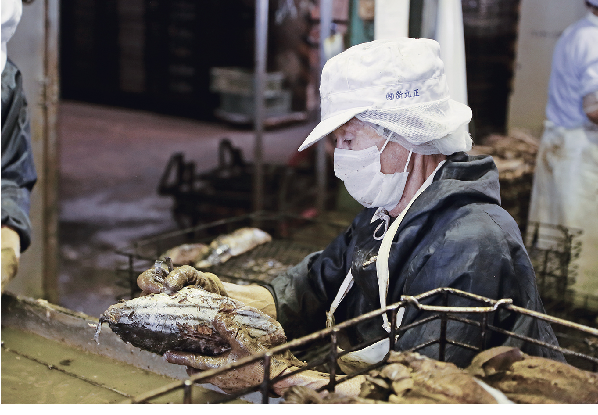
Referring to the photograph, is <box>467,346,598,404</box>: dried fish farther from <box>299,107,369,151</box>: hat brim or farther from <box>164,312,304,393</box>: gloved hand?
<box>299,107,369,151</box>: hat brim

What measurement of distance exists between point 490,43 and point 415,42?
3697 mm

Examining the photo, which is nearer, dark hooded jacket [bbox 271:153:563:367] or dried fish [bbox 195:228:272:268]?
dark hooded jacket [bbox 271:153:563:367]

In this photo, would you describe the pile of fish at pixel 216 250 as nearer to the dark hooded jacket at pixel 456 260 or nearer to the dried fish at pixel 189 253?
the dried fish at pixel 189 253

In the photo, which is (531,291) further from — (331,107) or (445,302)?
(331,107)

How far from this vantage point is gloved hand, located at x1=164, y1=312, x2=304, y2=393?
1.81m

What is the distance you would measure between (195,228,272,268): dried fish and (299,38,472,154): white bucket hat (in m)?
1.66

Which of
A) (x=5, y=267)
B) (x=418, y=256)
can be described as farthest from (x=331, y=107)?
(x=5, y=267)

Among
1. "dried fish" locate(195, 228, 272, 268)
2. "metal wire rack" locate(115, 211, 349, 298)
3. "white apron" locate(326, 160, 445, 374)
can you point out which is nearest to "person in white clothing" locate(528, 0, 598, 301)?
"metal wire rack" locate(115, 211, 349, 298)

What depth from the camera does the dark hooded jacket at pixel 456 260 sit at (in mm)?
1805

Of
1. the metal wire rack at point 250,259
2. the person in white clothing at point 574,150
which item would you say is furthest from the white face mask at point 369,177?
the person in white clothing at point 574,150

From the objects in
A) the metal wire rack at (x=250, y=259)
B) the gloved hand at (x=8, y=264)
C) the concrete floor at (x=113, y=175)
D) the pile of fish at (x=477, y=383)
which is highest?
the pile of fish at (x=477, y=383)

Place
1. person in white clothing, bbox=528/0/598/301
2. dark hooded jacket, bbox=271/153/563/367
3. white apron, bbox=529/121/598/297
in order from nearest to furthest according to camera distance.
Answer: dark hooded jacket, bbox=271/153/563/367, person in white clothing, bbox=528/0/598/301, white apron, bbox=529/121/598/297

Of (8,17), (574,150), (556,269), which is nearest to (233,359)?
(8,17)

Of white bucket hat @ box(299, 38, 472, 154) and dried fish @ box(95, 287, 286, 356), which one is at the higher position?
white bucket hat @ box(299, 38, 472, 154)
